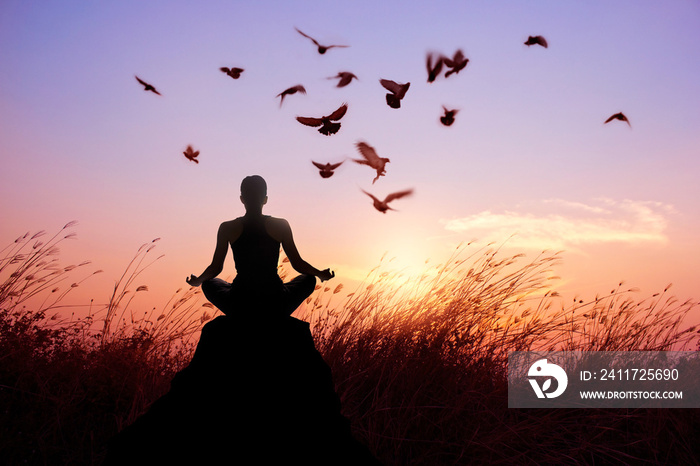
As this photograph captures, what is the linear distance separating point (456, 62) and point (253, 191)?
2.08 meters

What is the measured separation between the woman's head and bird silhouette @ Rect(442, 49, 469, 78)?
174cm

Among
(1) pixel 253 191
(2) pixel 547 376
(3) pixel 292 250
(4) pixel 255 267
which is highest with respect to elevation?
(1) pixel 253 191

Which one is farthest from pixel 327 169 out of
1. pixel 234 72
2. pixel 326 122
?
pixel 234 72

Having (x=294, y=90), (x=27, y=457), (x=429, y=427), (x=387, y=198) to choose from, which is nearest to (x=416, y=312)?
(x=429, y=427)

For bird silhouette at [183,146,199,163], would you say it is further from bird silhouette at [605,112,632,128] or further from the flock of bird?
bird silhouette at [605,112,632,128]

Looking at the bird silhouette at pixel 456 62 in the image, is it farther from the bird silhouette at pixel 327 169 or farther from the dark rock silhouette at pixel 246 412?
the dark rock silhouette at pixel 246 412

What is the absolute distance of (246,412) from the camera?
288 cm

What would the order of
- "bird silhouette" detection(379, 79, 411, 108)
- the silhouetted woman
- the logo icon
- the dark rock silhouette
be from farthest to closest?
the logo icon < "bird silhouette" detection(379, 79, 411, 108) < the silhouetted woman < the dark rock silhouette

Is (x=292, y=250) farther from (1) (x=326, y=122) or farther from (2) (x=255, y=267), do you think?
(1) (x=326, y=122)

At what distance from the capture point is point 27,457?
380 cm

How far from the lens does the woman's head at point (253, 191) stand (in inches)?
137

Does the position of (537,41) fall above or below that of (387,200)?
above

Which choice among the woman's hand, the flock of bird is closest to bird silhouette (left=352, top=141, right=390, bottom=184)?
the flock of bird

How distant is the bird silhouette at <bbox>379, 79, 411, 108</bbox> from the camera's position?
150 inches
